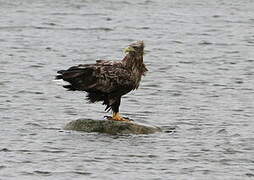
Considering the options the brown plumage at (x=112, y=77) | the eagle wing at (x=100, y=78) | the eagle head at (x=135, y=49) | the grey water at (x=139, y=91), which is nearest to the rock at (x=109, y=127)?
the grey water at (x=139, y=91)

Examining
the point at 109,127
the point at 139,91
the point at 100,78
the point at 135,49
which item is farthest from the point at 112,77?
the point at 139,91

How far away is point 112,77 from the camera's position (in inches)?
568

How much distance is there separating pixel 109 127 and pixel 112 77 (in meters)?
0.65

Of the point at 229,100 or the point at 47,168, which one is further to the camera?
the point at 229,100

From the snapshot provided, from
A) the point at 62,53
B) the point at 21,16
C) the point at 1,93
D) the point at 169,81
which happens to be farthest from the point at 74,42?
the point at 1,93

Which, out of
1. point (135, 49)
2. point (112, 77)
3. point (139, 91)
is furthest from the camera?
point (139, 91)

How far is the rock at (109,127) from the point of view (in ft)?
47.3

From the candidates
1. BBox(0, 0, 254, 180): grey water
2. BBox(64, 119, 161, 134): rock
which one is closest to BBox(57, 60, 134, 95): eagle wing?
BBox(64, 119, 161, 134): rock

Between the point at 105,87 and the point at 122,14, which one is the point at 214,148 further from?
the point at 122,14

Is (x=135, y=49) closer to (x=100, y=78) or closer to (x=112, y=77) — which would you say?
(x=112, y=77)

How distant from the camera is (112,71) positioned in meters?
14.5

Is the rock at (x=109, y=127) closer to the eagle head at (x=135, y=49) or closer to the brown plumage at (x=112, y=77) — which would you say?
the brown plumage at (x=112, y=77)

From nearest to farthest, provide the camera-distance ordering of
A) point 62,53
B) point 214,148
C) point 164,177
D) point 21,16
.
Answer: point 164,177
point 214,148
point 62,53
point 21,16

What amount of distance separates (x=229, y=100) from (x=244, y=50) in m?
6.65
